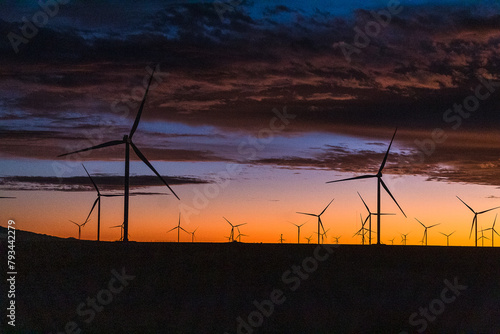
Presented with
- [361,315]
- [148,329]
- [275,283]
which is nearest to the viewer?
[148,329]

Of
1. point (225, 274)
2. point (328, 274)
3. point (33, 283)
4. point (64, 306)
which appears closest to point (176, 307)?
point (64, 306)

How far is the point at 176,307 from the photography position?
55688 mm

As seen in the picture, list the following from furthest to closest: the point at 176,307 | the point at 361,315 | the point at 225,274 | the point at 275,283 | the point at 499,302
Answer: the point at 225,274 < the point at 275,283 < the point at 499,302 < the point at 176,307 < the point at 361,315

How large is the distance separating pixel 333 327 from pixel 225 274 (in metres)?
36.8

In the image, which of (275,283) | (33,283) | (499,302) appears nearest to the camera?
(499,302)

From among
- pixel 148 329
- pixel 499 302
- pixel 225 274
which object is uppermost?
pixel 225 274

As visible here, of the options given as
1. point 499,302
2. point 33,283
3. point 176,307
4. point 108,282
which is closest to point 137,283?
point 108,282

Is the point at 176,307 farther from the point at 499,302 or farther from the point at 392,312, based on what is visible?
the point at 499,302

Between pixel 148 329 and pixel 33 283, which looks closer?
pixel 148 329

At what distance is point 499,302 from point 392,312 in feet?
46.8

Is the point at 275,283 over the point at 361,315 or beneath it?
over

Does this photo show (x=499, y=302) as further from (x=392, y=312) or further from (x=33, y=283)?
(x=33, y=283)

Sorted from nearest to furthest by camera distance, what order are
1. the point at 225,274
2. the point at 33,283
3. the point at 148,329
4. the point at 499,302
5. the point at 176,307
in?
the point at 148,329, the point at 176,307, the point at 499,302, the point at 33,283, the point at 225,274

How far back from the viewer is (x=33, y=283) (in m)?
67.8
